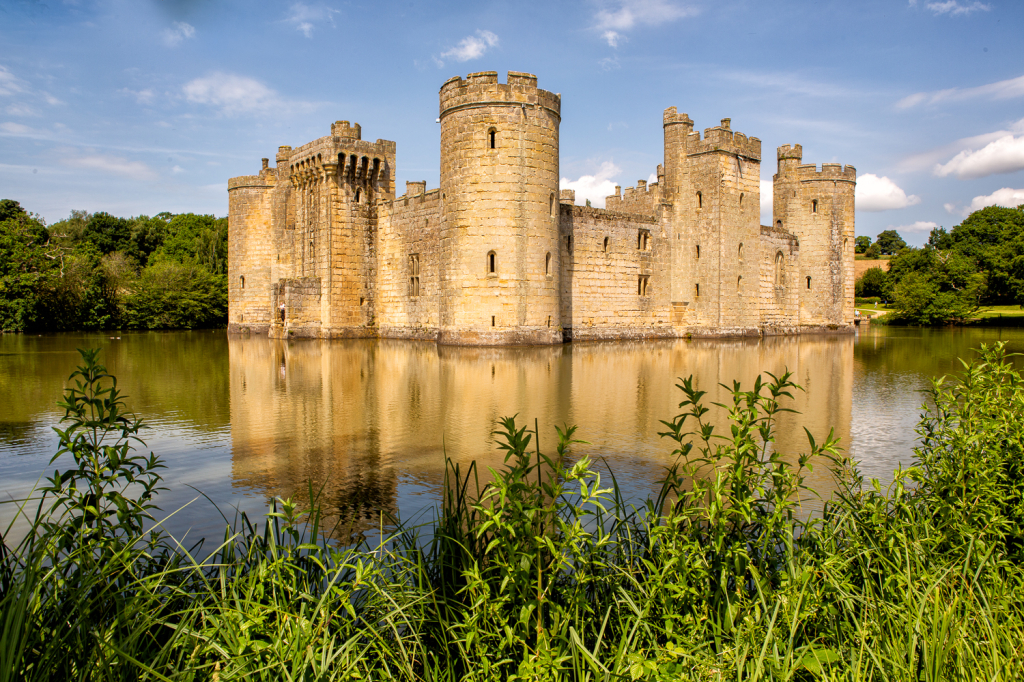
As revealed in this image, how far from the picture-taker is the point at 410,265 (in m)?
27.9

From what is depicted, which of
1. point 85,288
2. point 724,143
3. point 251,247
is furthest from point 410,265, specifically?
point 85,288

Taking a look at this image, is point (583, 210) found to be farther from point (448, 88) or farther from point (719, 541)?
point (719, 541)

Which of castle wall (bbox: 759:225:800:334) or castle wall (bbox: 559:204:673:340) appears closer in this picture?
castle wall (bbox: 559:204:673:340)

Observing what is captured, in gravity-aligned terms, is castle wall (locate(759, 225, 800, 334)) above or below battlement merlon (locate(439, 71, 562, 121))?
below

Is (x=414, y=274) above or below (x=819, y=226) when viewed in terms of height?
below

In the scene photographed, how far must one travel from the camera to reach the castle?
2286cm

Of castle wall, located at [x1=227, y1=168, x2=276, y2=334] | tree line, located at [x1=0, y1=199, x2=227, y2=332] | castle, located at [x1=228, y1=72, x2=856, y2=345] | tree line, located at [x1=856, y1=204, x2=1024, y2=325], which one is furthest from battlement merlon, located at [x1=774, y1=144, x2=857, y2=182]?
tree line, located at [x1=0, y1=199, x2=227, y2=332]

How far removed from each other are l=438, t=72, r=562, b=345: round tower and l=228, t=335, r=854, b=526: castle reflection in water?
267 cm

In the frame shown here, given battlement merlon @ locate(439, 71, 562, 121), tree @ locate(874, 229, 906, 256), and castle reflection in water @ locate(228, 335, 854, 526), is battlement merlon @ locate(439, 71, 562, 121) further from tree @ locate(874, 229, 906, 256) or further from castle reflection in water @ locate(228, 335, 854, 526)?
tree @ locate(874, 229, 906, 256)

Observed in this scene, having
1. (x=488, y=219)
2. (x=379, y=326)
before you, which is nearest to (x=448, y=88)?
(x=488, y=219)

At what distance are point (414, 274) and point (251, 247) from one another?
392 inches

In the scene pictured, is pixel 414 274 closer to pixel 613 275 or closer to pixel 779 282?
pixel 613 275

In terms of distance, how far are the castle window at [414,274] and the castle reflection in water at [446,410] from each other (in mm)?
8147

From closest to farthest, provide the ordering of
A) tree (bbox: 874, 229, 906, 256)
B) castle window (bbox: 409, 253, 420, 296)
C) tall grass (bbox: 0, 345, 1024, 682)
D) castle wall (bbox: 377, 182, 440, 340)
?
tall grass (bbox: 0, 345, 1024, 682), castle wall (bbox: 377, 182, 440, 340), castle window (bbox: 409, 253, 420, 296), tree (bbox: 874, 229, 906, 256)
